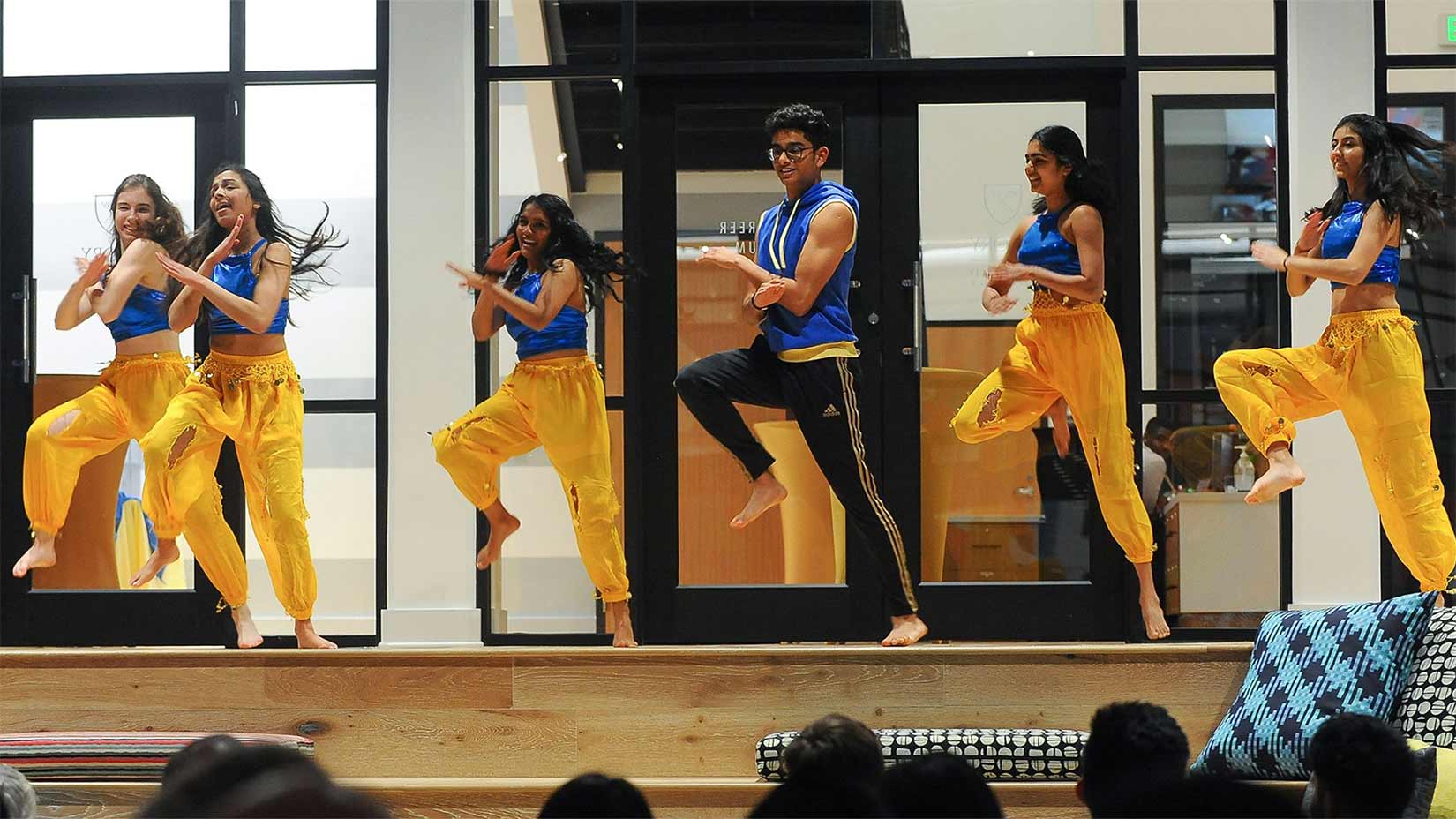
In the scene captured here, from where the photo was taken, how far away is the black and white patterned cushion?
423 cm

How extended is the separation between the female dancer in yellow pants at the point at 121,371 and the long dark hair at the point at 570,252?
52.4 inches

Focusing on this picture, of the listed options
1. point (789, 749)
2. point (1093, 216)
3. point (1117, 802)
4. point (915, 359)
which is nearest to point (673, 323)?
point (915, 359)

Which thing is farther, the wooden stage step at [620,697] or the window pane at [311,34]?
the window pane at [311,34]

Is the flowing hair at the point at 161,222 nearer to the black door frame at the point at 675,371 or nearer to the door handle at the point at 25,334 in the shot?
the door handle at the point at 25,334

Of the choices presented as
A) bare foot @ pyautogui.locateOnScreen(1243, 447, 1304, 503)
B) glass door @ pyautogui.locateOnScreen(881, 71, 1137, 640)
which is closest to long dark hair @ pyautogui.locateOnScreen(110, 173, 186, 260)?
glass door @ pyautogui.locateOnScreen(881, 71, 1137, 640)

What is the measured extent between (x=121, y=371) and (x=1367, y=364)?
14.9ft

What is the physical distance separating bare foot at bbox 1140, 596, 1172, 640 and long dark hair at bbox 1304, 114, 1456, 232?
1513 millimetres

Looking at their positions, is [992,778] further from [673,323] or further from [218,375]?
[218,375]

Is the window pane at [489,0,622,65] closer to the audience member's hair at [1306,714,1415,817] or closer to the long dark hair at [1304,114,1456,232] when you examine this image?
the long dark hair at [1304,114,1456,232]

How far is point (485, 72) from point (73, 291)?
1.77m

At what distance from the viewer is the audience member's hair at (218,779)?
1405 millimetres

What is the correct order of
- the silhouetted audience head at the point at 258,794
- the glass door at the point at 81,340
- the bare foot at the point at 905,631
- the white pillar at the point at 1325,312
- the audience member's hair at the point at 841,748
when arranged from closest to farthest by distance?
the silhouetted audience head at the point at 258,794
the audience member's hair at the point at 841,748
the bare foot at the point at 905,631
the white pillar at the point at 1325,312
the glass door at the point at 81,340

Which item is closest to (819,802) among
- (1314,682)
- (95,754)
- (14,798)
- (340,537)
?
(14,798)

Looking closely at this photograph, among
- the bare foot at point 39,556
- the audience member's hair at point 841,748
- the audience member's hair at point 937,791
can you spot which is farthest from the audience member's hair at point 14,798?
the bare foot at point 39,556
